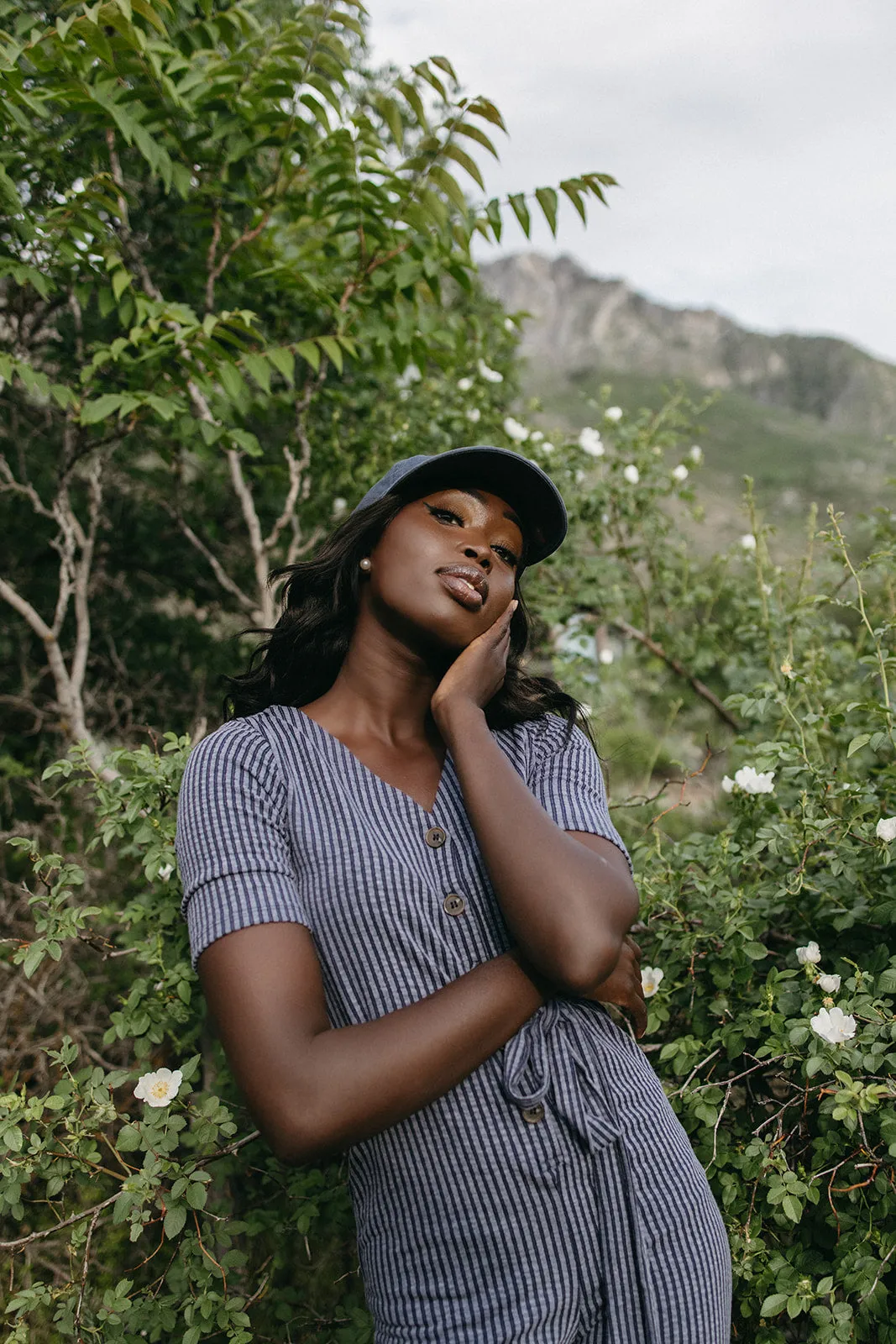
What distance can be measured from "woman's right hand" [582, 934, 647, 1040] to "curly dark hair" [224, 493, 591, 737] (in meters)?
→ 0.41

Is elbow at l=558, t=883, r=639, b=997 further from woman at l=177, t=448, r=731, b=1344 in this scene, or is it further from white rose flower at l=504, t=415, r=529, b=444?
white rose flower at l=504, t=415, r=529, b=444

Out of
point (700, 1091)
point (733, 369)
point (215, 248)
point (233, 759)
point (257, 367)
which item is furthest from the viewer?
Answer: point (733, 369)

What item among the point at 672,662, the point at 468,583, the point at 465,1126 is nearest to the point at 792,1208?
the point at 465,1126

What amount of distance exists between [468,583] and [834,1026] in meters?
0.97

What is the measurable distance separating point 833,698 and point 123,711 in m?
2.75

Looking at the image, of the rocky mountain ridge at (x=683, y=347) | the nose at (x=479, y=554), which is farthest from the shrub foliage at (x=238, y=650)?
the rocky mountain ridge at (x=683, y=347)

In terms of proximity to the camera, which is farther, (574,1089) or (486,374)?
(486,374)

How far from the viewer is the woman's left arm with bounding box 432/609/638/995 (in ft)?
4.39

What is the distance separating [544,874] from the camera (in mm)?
1359

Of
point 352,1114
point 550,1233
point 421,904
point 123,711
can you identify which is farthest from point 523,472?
point 123,711

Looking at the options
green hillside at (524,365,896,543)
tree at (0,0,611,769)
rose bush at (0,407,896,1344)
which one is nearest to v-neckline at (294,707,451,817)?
rose bush at (0,407,896,1344)

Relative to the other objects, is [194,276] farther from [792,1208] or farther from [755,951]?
[792,1208]

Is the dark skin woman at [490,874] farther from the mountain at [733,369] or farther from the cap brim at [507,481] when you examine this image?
the mountain at [733,369]

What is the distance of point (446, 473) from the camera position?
5.79 ft
